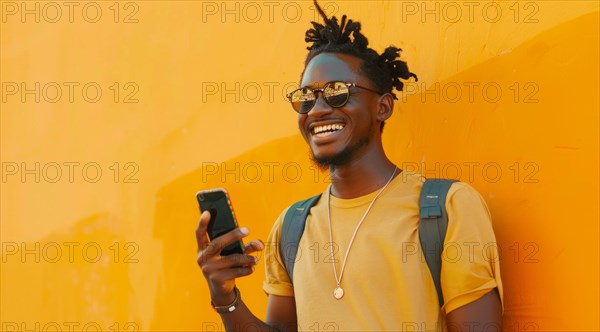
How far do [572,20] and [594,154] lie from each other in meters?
0.49

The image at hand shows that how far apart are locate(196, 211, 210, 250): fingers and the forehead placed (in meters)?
0.64

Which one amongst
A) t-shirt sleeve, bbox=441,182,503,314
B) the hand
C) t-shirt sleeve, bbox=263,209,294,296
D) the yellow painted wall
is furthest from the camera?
t-shirt sleeve, bbox=263,209,294,296

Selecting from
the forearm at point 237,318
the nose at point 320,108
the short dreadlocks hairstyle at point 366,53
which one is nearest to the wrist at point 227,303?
the forearm at point 237,318

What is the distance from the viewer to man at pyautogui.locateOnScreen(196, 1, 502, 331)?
288 centimetres

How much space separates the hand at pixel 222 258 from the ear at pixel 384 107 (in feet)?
2.21

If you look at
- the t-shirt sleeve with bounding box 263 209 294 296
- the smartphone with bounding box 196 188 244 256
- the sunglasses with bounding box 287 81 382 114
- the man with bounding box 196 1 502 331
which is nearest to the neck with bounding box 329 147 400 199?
the man with bounding box 196 1 502 331

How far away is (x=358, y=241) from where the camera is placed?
123 inches

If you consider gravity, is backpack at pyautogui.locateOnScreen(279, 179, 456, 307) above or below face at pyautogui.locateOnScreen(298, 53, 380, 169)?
below

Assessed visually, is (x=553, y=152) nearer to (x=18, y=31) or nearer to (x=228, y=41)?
(x=228, y=41)

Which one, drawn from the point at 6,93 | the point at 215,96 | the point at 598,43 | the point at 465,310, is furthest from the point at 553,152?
the point at 6,93

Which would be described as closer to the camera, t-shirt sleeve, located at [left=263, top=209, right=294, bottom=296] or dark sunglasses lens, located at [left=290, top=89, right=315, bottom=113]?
dark sunglasses lens, located at [left=290, top=89, right=315, bottom=113]

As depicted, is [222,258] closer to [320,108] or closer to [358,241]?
[358,241]

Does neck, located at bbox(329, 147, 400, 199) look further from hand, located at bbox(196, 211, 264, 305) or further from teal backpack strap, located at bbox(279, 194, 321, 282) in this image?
hand, located at bbox(196, 211, 264, 305)

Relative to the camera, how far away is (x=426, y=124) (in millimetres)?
3586
